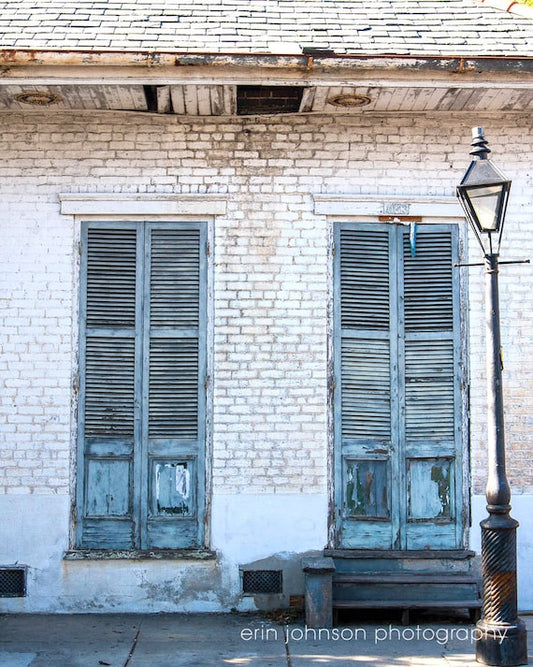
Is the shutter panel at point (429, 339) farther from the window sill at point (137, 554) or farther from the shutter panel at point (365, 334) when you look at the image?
the window sill at point (137, 554)

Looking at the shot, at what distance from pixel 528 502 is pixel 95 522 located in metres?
3.74

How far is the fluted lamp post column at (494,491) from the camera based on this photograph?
5.53 metres

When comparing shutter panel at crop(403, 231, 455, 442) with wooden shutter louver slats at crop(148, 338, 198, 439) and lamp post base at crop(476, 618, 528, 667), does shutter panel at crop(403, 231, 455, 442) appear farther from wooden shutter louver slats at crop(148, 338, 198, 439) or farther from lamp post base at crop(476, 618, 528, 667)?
lamp post base at crop(476, 618, 528, 667)

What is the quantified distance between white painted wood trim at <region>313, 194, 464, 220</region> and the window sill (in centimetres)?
313

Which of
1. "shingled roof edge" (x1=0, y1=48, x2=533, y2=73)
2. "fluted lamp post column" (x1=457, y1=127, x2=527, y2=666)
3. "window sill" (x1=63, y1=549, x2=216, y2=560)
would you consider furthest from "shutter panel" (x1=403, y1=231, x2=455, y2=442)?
"window sill" (x1=63, y1=549, x2=216, y2=560)

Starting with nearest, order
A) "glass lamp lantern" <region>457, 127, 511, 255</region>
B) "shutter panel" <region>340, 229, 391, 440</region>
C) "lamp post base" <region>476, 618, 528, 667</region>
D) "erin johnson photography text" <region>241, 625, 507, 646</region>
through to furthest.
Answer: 1. "lamp post base" <region>476, 618, 528, 667</region>
2. "glass lamp lantern" <region>457, 127, 511, 255</region>
3. "erin johnson photography text" <region>241, 625, 507, 646</region>
4. "shutter panel" <region>340, 229, 391, 440</region>

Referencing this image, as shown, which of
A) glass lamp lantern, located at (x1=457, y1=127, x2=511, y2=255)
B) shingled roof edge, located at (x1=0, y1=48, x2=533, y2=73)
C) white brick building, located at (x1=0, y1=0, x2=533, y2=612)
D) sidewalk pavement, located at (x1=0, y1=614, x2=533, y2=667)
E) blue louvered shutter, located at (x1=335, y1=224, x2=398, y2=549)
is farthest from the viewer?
blue louvered shutter, located at (x1=335, y1=224, x2=398, y2=549)

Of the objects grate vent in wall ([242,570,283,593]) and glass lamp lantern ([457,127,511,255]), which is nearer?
glass lamp lantern ([457,127,511,255])

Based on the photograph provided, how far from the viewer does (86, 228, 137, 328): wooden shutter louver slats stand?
7.48 m

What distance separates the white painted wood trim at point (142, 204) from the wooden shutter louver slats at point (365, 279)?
1.19 meters

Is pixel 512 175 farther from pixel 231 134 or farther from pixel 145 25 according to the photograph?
pixel 145 25

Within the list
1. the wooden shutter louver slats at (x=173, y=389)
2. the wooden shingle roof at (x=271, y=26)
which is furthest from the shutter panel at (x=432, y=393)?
the wooden shutter louver slats at (x=173, y=389)

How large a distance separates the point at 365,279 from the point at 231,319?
125cm

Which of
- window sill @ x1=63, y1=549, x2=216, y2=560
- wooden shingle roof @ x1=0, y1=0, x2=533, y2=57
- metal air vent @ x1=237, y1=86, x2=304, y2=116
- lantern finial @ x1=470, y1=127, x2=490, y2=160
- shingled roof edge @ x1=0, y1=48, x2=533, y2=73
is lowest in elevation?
window sill @ x1=63, y1=549, x2=216, y2=560
